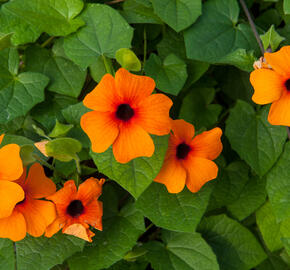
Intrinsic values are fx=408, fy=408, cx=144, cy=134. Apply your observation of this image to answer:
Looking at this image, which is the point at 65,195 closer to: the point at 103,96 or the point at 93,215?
the point at 93,215

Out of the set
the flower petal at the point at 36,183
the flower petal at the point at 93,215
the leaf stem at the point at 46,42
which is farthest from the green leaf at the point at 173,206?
the leaf stem at the point at 46,42

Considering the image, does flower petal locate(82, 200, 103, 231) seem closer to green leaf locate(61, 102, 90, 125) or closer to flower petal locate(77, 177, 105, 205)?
flower petal locate(77, 177, 105, 205)

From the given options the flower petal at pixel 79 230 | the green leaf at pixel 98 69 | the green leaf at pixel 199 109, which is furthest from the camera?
the green leaf at pixel 199 109

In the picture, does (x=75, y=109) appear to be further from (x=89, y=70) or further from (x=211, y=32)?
(x=211, y=32)

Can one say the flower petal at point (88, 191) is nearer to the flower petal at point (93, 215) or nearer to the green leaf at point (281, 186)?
the flower petal at point (93, 215)

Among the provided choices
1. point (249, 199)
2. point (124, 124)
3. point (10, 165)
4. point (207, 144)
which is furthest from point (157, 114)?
point (249, 199)

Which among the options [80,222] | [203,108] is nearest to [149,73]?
[203,108]
